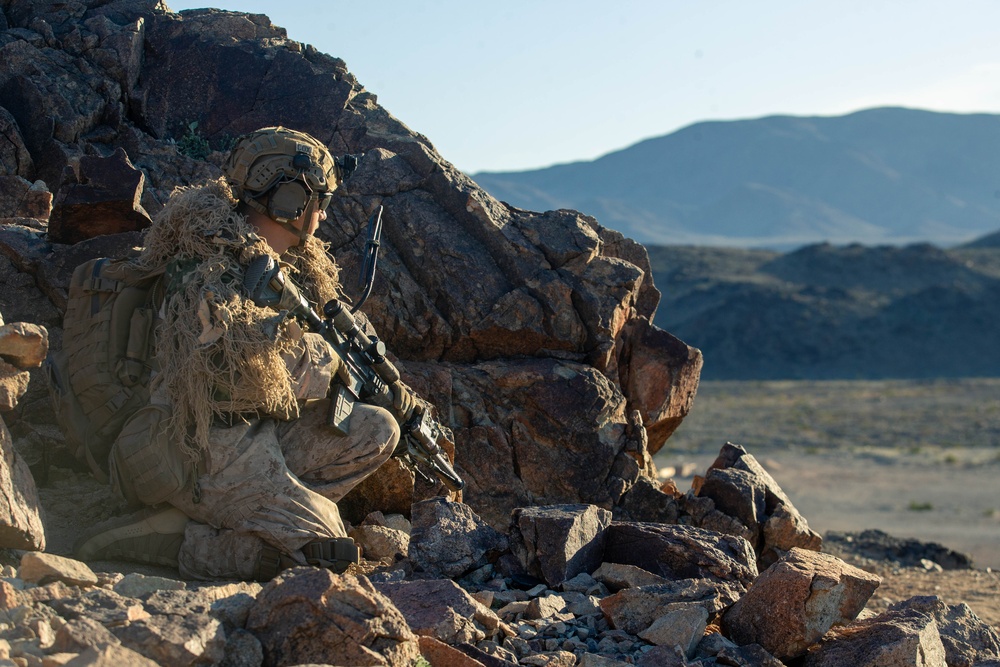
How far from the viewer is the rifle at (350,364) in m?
5.02

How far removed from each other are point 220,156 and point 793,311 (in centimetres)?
4999

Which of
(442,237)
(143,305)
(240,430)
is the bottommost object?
(240,430)

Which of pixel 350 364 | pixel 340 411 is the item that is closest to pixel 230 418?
pixel 340 411

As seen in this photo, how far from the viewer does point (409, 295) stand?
7613mm

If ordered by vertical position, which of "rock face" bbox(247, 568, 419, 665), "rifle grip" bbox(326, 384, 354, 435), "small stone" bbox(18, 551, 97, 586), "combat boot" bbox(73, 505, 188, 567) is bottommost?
"combat boot" bbox(73, 505, 188, 567)

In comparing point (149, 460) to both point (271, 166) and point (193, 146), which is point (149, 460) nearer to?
point (271, 166)

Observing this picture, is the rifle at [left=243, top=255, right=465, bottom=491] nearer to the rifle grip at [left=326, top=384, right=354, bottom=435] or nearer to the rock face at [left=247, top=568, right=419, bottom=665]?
the rifle grip at [left=326, top=384, right=354, bottom=435]

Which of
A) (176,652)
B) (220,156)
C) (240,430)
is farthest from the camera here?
(220,156)

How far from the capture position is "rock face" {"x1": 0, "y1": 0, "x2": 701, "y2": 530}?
24.9 ft

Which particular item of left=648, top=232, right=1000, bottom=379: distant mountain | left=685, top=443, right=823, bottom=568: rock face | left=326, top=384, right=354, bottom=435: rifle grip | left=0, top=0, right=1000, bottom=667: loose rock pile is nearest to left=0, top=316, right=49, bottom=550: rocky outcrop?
left=0, top=0, right=1000, bottom=667: loose rock pile

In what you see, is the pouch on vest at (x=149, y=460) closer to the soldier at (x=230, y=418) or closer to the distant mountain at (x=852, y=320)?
Result: the soldier at (x=230, y=418)

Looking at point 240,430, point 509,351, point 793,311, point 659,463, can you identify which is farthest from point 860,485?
point 793,311

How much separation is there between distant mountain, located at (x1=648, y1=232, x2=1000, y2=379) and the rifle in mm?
47966

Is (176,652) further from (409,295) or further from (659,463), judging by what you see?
(659,463)
